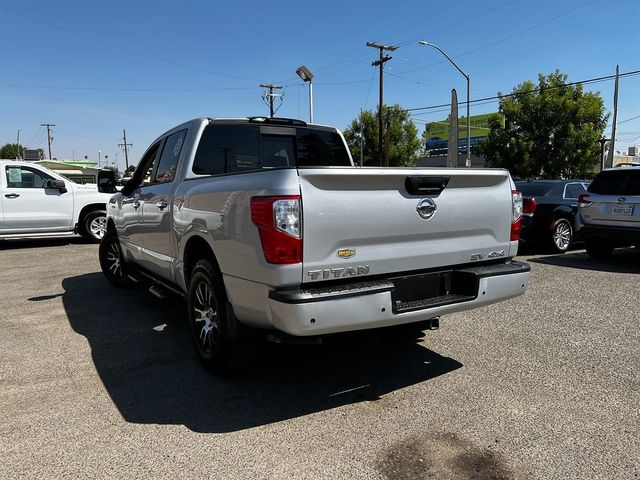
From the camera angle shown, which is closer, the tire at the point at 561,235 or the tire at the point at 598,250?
the tire at the point at 598,250

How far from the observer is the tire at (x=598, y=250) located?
930 centimetres

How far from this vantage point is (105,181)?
6414 mm

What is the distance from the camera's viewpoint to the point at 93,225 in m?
12.0

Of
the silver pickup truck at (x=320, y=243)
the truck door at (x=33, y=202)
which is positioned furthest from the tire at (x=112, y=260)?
the truck door at (x=33, y=202)

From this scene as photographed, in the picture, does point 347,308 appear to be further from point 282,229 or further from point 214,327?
point 214,327

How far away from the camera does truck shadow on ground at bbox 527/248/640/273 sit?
843 centimetres

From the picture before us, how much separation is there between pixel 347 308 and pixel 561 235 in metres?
8.81

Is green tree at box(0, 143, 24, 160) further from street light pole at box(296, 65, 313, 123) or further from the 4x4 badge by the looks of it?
the 4x4 badge

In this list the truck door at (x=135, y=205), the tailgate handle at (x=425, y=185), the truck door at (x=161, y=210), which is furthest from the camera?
the truck door at (x=135, y=205)

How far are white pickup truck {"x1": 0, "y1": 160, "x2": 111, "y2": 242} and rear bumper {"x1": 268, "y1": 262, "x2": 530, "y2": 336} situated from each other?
380 inches

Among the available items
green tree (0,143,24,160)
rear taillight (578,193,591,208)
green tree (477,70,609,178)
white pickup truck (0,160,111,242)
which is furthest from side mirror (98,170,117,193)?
green tree (0,143,24,160)

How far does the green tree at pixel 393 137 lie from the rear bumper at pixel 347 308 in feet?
166

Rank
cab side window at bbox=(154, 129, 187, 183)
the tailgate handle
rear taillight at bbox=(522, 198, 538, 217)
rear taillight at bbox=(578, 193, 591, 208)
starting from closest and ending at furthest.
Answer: the tailgate handle, cab side window at bbox=(154, 129, 187, 183), rear taillight at bbox=(578, 193, 591, 208), rear taillight at bbox=(522, 198, 538, 217)

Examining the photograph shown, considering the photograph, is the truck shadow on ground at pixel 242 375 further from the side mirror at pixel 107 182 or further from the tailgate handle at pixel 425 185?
the side mirror at pixel 107 182
